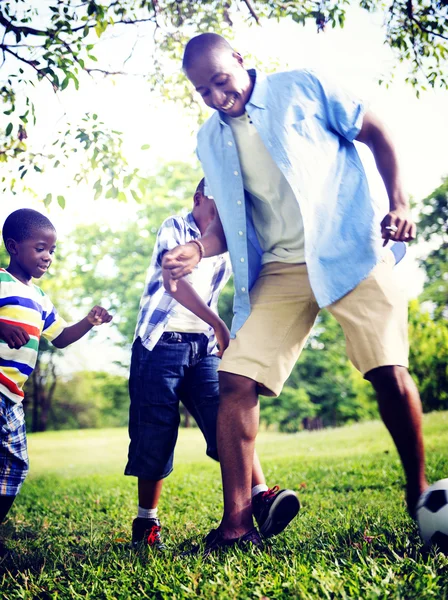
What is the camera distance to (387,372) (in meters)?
2.27

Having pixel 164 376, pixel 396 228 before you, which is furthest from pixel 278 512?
pixel 396 228

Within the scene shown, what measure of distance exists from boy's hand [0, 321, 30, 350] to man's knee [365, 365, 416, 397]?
1.60 metres

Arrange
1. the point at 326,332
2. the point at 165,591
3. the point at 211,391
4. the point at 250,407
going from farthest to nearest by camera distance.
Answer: the point at 326,332
the point at 211,391
the point at 250,407
the point at 165,591

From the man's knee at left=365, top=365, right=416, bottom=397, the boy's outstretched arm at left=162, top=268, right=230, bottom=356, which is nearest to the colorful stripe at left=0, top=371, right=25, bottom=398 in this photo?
the boy's outstretched arm at left=162, top=268, right=230, bottom=356

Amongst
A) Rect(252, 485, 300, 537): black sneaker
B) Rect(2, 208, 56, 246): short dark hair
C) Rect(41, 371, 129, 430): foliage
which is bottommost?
Rect(41, 371, 129, 430): foliage

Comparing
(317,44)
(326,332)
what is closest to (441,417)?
(317,44)

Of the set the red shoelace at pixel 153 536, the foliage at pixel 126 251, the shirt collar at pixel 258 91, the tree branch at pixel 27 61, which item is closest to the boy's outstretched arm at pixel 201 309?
the shirt collar at pixel 258 91

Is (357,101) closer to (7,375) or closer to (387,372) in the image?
(387,372)

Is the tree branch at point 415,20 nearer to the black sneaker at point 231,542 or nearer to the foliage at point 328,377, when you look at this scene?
the black sneaker at point 231,542

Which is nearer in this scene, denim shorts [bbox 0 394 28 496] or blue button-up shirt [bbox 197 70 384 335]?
blue button-up shirt [bbox 197 70 384 335]

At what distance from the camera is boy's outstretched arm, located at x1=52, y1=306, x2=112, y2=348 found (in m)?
3.16

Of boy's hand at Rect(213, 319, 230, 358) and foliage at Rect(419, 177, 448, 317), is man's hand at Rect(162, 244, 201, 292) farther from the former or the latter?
foliage at Rect(419, 177, 448, 317)

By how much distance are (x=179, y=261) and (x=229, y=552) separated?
46.2 inches

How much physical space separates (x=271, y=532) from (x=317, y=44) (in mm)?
5230
